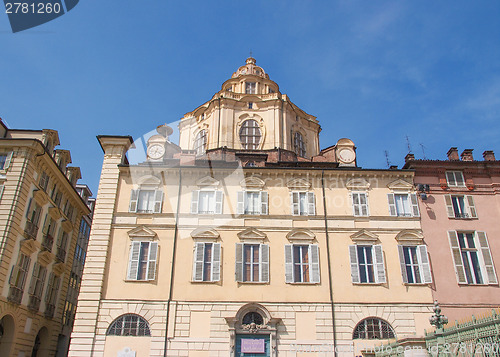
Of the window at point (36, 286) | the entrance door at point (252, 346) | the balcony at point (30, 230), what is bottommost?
the entrance door at point (252, 346)

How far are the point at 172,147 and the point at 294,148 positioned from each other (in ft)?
37.9

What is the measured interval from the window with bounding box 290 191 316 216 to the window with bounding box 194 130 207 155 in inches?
596

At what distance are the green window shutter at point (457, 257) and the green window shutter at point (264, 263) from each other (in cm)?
1071

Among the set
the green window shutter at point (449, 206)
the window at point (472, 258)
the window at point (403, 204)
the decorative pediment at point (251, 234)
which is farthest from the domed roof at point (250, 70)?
the window at point (472, 258)

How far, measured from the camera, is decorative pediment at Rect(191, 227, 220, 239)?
24.2m

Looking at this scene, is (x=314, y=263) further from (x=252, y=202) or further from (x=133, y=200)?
(x=133, y=200)

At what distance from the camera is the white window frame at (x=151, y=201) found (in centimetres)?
2508

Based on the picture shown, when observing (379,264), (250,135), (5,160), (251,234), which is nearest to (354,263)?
(379,264)

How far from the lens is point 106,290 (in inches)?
907

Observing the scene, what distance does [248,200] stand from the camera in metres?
25.5

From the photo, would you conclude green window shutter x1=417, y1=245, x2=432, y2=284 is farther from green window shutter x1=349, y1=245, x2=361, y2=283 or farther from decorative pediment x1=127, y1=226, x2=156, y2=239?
decorative pediment x1=127, y1=226, x2=156, y2=239

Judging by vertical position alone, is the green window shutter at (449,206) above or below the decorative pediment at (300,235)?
above

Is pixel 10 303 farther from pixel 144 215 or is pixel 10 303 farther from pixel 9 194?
pixel 144 215

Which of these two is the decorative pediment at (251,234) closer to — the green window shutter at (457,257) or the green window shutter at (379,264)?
the green window shutter at (379,264)
